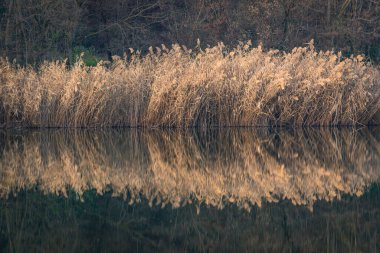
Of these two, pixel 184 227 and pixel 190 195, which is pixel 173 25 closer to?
pixel 190 195

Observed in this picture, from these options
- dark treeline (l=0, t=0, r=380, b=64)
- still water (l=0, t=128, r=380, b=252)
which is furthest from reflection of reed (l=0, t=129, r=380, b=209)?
dark treeline (l=0, t=0, r=380, b=64)

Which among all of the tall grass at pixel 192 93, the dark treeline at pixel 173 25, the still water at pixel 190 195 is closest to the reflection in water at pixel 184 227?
the still water at pixel 190 195

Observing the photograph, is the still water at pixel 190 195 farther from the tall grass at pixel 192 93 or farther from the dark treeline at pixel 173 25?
the dark treeline at pixel 173 25

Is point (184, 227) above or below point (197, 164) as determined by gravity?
below

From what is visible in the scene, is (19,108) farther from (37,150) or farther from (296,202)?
(296,202)

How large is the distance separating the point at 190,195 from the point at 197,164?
5.76ft

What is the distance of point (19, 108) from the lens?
12352 millimetres

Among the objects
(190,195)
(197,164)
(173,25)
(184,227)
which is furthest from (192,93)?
(173,25)

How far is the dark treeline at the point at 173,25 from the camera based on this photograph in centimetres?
1744

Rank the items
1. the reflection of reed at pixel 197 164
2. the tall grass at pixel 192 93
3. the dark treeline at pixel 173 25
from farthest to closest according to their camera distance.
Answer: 1. the dark treeline at pixel 173 25
2. the tall grass at pixel 192 93
3. the reflection of reed at pixel 197 164

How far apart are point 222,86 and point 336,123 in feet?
7.49

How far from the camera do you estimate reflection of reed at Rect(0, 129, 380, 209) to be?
6.67 meters

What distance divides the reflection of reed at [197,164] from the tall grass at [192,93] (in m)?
0.77

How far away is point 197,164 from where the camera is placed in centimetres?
823
